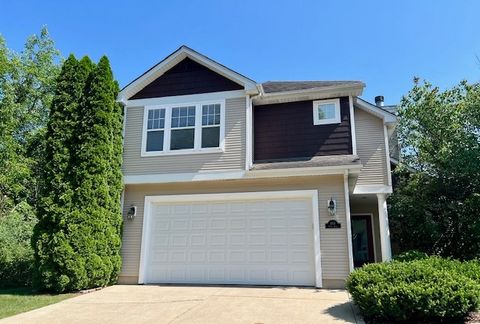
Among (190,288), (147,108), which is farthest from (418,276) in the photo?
(147,108)

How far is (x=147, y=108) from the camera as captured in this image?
1158 cm

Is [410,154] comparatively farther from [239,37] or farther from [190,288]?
[190,288]

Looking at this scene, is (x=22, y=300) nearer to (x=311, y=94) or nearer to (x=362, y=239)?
(x=311, y=94)

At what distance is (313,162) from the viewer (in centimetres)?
1013

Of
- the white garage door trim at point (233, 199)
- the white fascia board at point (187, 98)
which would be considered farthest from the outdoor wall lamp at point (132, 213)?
the white fascia board at point (187, 98)

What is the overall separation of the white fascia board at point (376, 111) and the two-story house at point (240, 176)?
0.13 feet

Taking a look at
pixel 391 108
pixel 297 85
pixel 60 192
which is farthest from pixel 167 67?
pixel 391 108

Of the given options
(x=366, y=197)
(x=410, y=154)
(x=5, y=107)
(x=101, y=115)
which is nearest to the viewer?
(x=101, y=115)

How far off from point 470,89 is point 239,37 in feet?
28.6

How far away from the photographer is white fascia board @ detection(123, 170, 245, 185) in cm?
1035

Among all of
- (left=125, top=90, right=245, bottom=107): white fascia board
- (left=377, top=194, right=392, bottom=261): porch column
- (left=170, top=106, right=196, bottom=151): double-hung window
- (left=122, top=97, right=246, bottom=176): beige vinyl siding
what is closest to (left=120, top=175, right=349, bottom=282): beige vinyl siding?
(left=122, top=97, right=246, bottom=176): beige vinyl siding

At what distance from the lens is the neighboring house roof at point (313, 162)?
9.64 meters

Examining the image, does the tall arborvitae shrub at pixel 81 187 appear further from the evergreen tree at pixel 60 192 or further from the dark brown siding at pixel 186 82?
the dark brown siding at pixel 186 82

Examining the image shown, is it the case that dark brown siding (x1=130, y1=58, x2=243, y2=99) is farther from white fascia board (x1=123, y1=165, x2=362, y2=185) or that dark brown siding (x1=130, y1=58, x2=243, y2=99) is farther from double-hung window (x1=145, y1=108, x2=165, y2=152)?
white fascia board (x1=123, y1=165, x2=362, y2=185)
